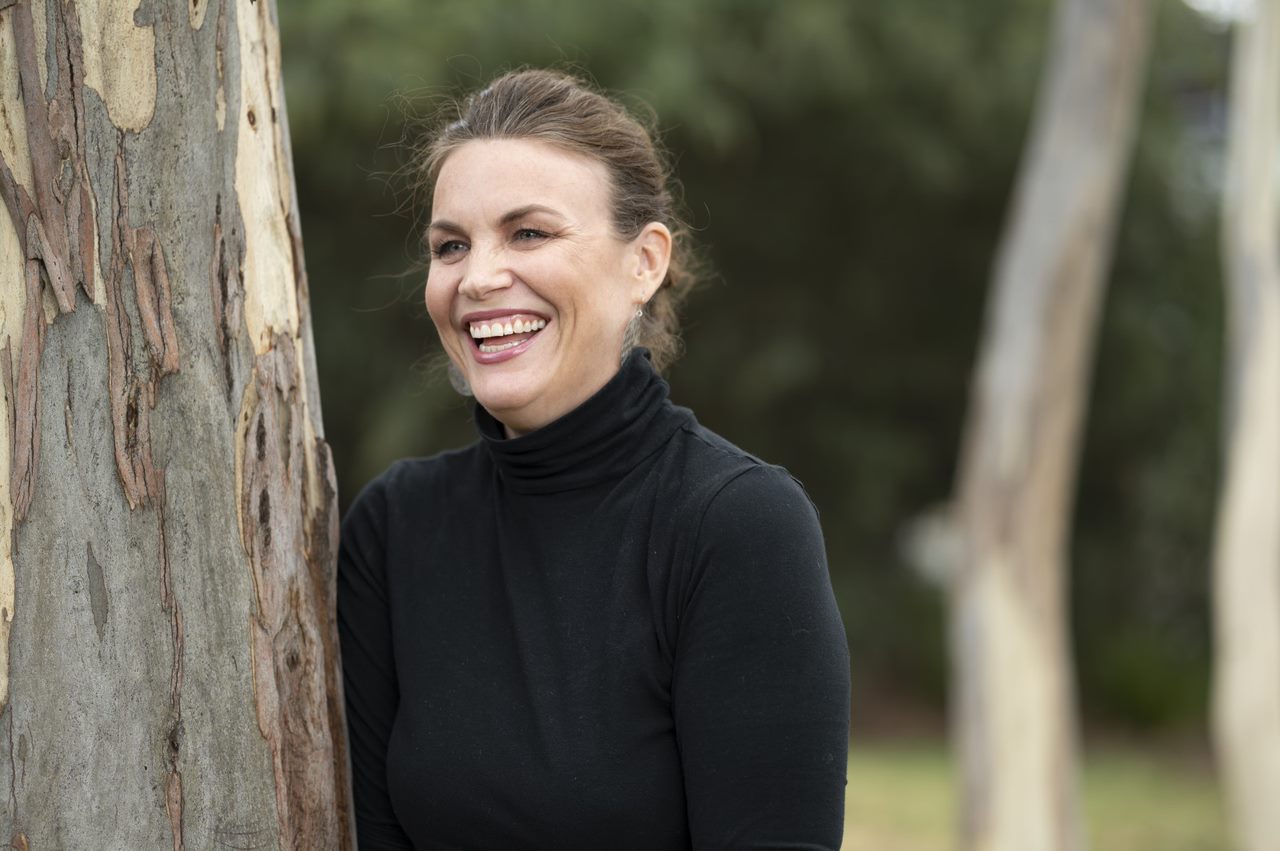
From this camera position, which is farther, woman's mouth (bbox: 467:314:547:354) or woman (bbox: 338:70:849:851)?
woman's mouth (bbox: 467:314:547:354)

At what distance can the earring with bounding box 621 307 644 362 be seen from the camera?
82.1 inches

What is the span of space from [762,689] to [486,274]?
0.65 meters

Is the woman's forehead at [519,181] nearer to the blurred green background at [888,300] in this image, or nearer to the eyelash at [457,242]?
the eyelash at [457,242]

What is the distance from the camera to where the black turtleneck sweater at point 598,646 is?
1771mm

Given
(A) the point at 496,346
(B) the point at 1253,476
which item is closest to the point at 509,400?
(A) the point at 496,346

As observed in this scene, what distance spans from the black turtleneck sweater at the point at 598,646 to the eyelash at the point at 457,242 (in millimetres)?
212

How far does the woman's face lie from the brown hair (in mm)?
19

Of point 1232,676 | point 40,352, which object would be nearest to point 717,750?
point 40,352

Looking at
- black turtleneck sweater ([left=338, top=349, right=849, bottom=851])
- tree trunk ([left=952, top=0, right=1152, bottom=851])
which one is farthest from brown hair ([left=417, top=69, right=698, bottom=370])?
tree trunk ([left=952, top=0, right=1152, bottom=851])

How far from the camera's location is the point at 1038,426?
24.5 ft

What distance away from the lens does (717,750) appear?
1.77 metres

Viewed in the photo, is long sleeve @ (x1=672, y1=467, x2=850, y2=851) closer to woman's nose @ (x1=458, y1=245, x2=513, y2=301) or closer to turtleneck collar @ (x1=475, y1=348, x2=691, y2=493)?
turtleneck collar @ (x1=475, y1=348, x2=691, y2=493)

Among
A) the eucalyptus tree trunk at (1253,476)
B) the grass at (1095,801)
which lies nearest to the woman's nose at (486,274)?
the eucalyptus tree trunk at (1253,476)

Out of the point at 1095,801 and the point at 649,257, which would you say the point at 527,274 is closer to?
the point at 649,257
